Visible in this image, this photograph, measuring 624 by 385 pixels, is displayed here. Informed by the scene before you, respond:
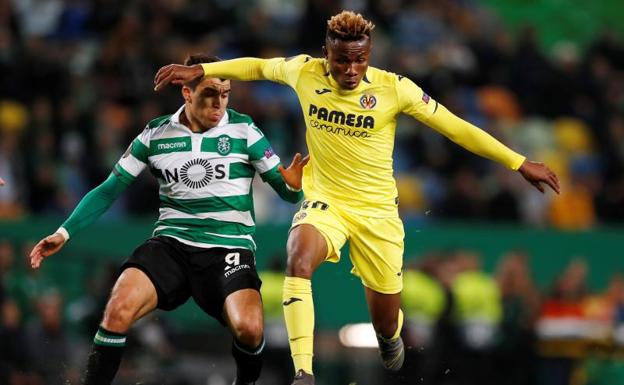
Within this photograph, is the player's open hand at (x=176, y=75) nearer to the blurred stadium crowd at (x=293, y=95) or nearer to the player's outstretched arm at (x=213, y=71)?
the player's outstretched arm at (x=213, y=71)

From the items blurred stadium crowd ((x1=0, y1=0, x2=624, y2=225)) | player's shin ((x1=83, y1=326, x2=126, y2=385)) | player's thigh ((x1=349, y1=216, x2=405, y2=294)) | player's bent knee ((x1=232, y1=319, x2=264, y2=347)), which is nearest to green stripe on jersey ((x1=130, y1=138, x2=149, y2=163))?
player's shin ((x1=83, y1=326, x2=126, y2=385))

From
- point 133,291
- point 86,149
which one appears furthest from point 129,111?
point 133,291

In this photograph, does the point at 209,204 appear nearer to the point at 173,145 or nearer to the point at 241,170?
the point at 241,170

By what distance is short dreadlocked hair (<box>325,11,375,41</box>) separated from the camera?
972cm

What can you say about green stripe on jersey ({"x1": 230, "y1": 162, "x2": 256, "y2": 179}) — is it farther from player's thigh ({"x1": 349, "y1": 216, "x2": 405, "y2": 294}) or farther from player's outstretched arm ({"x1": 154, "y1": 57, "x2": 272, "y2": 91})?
player's thigh ({"x1": 349, "y1": 216, "x2": 405, "y2": 294})

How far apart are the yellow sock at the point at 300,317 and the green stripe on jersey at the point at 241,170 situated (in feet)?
3.02

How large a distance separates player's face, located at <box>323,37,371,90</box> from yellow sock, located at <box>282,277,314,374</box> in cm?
140

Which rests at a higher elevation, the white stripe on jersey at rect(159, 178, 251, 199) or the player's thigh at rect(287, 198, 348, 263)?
the white stripe on jersey at rect(159, 178, 251, 199)

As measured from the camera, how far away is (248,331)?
9.83 m

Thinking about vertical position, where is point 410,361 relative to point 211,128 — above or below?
below

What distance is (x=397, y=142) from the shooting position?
18.6 m

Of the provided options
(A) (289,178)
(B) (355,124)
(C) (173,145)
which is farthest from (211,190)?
(B) (355,124)

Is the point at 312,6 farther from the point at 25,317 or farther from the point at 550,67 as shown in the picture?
the point at 25,317

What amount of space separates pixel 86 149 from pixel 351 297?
3567 millimetres
